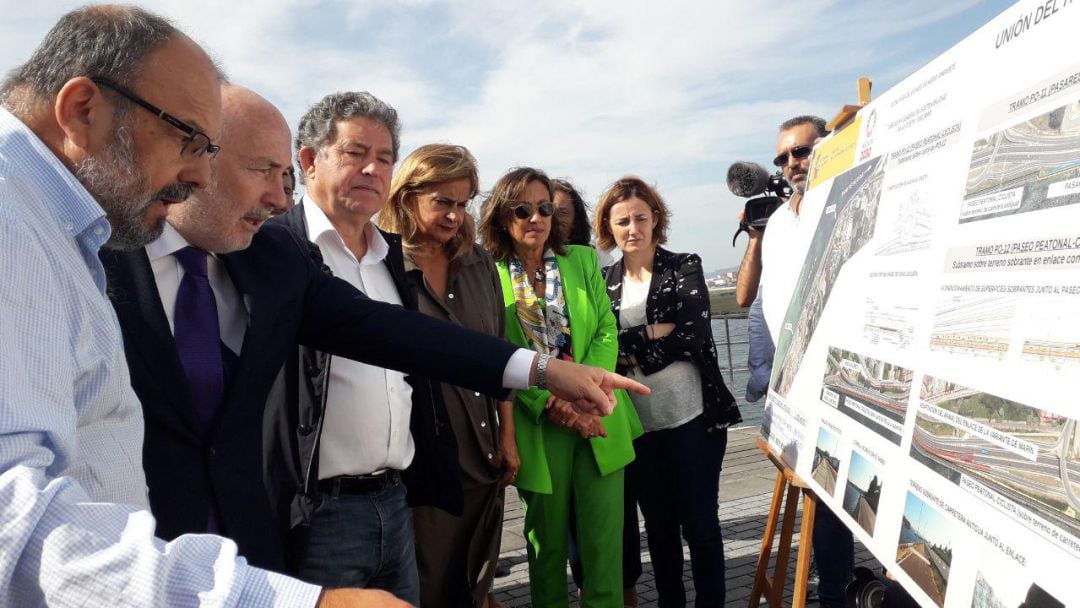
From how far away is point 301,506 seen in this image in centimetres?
213

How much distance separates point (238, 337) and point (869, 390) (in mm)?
1742

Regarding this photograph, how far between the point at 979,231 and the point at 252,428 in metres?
1.72

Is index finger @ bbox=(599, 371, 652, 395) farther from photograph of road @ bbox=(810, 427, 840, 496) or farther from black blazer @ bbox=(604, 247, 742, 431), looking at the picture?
black blazer @ bbox=(604, 247, 742, 431)

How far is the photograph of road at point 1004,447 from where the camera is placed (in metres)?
1.40

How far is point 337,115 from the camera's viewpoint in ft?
9.43

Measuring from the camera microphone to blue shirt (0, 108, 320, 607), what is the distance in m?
3.73

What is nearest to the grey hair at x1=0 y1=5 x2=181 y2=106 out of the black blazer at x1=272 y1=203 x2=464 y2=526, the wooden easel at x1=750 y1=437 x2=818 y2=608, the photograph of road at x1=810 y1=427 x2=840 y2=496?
the black blazer at x1=272 y1=203 x2=464 y2=526

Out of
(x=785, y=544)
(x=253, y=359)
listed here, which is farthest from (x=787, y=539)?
(x=253, y=359)

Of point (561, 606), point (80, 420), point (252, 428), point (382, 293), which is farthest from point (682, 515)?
point (80, 420)

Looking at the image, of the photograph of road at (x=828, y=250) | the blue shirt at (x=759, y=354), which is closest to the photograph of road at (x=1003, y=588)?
the photograph of road at (x=828, y=250)

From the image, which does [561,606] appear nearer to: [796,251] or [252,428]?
[796,251]

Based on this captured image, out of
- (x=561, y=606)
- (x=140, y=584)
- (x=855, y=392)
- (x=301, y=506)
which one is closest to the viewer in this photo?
(x=140, y=584)

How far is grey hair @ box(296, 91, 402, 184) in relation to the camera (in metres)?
2.86

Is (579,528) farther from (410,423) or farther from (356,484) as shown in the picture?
(356,484)
